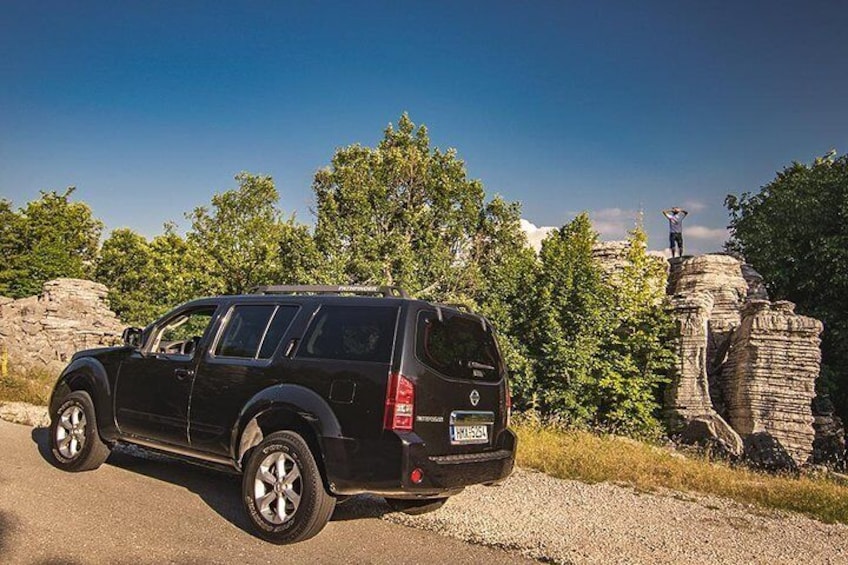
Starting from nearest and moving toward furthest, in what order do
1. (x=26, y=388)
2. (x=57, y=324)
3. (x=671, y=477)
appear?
(x=671, y=477), (x=26, y=388), (x=57, y=324)

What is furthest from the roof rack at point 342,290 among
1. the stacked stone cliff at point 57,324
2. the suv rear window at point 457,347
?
the stacked stone cliff at point 57,324

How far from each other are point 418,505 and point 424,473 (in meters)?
1.48

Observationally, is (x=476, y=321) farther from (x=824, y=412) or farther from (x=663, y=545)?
(x=824, y=412)

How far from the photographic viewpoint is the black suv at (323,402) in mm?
4570

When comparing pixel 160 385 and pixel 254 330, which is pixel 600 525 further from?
pixel 160 385

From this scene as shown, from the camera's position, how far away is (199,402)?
5691mm

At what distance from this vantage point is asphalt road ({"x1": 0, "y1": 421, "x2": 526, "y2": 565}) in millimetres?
4352

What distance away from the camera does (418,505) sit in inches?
228

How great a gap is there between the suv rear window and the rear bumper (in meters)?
0.66

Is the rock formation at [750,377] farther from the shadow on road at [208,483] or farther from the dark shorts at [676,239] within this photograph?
the shadow on road at [208,483]

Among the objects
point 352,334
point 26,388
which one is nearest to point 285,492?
point 352,334

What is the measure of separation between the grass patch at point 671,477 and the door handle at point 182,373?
4.65 m

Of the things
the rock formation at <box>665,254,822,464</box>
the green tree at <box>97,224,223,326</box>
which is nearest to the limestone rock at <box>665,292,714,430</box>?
the rock formation at <box>665,254,822,464</box>

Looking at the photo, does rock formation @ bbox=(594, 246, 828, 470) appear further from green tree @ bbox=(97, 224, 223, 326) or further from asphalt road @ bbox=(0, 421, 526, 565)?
green tree @ bbox=(97, 224, 223, 326)
